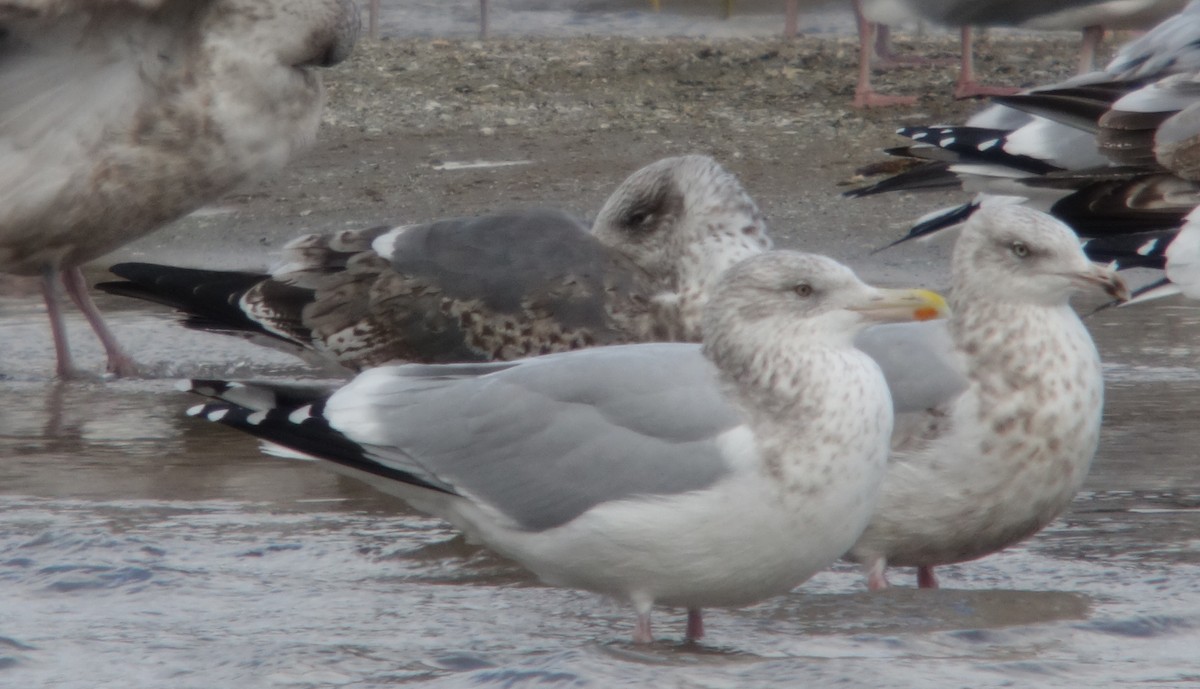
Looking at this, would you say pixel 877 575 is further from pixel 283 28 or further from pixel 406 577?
pixel 283 28

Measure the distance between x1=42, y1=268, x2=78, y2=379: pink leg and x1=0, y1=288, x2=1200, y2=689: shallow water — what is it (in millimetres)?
712

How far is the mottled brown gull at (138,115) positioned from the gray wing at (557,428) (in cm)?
263

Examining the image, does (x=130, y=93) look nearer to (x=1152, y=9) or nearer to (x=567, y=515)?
(x=567, y=515)

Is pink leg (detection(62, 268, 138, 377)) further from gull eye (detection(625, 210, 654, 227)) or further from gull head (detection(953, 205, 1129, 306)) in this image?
gull head (detection(953, 205, 1129, 306))

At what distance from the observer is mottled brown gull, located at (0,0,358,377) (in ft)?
20.1

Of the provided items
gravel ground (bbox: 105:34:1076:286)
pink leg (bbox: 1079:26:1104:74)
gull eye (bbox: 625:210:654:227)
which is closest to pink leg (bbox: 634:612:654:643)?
gull eye (bbox: 625:210:654:227)

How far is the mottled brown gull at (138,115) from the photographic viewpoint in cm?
612

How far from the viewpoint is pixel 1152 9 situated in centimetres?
1054

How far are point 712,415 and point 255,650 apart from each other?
880 mm

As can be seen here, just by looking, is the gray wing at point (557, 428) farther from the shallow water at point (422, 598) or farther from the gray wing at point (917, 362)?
the gray wing at point (917, 362)

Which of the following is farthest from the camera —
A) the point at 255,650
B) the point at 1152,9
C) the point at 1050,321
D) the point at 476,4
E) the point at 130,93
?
the point at 476,4

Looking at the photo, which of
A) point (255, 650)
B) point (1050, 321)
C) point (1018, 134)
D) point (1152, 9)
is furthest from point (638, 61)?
point (255, 650)

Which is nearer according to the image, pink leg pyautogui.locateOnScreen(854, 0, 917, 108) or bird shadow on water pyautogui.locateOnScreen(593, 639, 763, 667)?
bird shadow on water pyautogui.locateOnScreen(593, 639, 763, 667)

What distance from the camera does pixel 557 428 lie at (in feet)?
11.6
